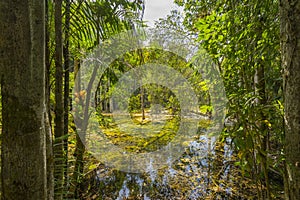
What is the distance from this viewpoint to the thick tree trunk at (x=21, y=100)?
31 cm

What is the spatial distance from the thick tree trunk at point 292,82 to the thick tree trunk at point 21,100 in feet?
2.00

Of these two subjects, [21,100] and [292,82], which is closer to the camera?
[21,100]

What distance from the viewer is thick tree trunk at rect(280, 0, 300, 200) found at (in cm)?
50

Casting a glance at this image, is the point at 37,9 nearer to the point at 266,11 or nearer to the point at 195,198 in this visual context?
the point at 266,11

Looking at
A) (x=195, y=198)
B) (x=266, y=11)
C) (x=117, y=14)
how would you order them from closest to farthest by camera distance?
(x=266, y=11)
(x=117, y=14)
(x=195, y=198)

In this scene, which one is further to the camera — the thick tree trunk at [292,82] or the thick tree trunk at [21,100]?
the thick tree trunk at [292,82]

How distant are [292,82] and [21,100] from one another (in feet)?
2.11

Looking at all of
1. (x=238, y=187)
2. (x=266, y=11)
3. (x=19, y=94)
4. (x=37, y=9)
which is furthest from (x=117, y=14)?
(x=238, y=187)

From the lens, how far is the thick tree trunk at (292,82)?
1.65ft

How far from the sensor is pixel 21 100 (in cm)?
32

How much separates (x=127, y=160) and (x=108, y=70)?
1.80 m

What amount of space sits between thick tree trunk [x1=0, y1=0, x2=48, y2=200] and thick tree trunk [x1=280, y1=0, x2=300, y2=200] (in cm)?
61

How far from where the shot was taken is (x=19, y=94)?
0.32m

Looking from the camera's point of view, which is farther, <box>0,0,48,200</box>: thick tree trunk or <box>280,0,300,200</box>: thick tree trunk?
<box>280,0,300,200</box>: thick tree trunk
